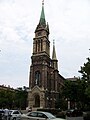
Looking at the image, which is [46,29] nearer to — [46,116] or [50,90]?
[50,90]

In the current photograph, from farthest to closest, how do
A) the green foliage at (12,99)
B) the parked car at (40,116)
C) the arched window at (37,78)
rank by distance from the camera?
1. the arched window at (37,78)
2. the green foliage at (12,99)
3. the parked car at (40,116)

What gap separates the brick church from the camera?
275 feet

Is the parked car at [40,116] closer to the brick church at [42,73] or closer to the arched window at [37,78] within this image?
the brick church at [42,73]

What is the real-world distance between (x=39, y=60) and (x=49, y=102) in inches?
554

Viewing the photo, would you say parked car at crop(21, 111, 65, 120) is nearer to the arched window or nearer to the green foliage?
the green foliage

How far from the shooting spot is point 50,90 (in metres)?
89.1

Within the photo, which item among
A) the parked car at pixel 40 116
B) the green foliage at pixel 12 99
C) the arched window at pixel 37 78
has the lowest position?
the parked car at pixel 40 116

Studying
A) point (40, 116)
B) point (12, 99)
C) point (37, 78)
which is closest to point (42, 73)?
point (37, 78)

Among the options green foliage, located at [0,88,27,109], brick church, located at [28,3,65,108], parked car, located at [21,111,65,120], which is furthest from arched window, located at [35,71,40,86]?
parked car, located at [21,111,65,120]

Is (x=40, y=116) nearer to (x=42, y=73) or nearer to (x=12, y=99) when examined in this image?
(x=42, y=73)

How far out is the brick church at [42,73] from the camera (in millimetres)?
83750

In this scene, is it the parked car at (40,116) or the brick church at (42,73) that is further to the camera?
the brick church at (42,73)

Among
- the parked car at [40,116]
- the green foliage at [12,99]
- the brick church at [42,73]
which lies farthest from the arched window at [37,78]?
the parked car at [40,116]

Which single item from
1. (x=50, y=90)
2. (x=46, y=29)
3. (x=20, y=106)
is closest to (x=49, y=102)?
(x=50, y=90)
